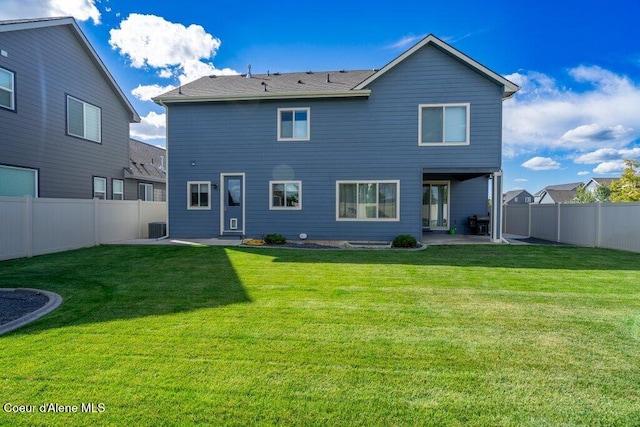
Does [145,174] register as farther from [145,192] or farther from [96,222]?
[96,222]

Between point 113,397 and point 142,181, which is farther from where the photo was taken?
point 142,181

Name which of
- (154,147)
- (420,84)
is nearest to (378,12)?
(420,84)

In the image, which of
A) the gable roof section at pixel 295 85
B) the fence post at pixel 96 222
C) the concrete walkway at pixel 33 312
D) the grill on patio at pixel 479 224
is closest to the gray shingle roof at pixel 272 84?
the gable roof section at pixel 295 85

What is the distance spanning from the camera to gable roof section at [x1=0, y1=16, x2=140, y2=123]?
10180mm

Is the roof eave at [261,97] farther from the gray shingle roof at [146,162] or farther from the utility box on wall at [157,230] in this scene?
the gray shingle roof at [146,162]

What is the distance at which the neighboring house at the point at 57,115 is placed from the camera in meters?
10.3

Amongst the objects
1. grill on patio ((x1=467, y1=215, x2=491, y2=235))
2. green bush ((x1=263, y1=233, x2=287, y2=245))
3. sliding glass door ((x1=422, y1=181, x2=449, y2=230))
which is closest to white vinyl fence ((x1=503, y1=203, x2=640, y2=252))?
grill on patio ((x1=467, y1=215, x2=491, y2=235))

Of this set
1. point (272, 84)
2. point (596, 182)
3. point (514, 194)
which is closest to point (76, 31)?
point (272, 84)

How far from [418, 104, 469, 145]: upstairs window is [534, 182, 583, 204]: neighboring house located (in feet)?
162

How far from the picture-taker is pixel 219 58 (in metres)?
16.9

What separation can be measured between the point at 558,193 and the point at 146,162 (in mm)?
60986

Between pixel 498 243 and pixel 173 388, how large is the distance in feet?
39.2

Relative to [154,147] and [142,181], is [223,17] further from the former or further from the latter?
[154,147]

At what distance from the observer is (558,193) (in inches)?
2060
